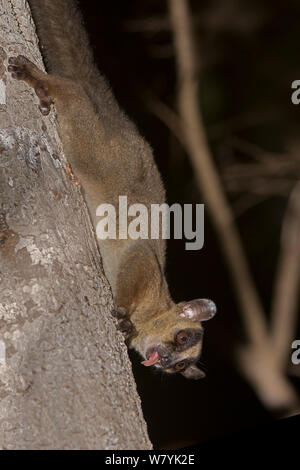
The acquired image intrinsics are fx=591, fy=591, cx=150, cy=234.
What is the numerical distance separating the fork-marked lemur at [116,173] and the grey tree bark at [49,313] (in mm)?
737

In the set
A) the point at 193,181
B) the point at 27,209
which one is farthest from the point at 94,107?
the point at 193,181

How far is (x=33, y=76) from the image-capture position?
3.35 m

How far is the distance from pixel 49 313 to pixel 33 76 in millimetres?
1507

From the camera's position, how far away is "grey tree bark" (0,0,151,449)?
7.63ft

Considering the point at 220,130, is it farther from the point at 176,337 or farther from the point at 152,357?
the point at 152,357

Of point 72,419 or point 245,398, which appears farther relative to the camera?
point 245,398

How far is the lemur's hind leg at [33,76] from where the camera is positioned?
3076 mm

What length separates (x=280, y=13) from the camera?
10242 millimetres

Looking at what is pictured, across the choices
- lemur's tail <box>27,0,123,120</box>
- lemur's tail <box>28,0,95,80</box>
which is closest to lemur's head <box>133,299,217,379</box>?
lemur's tail <box>27,0,123,120</box>

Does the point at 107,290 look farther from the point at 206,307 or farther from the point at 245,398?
the point at 245,398

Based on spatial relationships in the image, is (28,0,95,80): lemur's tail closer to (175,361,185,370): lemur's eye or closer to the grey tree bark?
the grey tree bark

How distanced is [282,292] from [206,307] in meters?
4.73

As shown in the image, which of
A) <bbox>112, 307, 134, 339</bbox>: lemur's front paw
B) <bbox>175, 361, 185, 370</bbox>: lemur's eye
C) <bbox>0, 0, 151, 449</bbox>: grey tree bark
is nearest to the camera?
<bbox>0, 0, 151, 449</bbox>: grey tree bark

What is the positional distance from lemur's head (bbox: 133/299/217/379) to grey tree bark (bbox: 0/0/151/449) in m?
2.12
